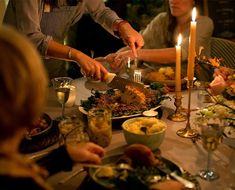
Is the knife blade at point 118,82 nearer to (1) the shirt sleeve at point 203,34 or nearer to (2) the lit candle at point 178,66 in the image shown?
(2) the lit candle at point 178,66

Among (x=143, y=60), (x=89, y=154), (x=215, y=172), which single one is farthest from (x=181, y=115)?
(x=143, y=60)

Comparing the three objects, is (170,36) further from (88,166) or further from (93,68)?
(88,166)

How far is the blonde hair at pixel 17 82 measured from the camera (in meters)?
0.78

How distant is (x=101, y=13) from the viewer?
8.77 feet

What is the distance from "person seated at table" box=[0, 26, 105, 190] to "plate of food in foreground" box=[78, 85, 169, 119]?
0.89 meters

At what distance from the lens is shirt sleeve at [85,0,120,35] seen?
2608 mm

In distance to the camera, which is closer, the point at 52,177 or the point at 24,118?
the point at 24,118

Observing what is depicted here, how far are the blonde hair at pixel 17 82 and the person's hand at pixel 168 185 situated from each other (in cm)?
48

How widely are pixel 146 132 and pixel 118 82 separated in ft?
1.81

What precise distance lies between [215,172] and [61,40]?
5.46 ft

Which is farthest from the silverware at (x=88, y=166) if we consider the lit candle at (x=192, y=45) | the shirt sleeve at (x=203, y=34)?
the shirt sleeve at (x=203, y=34)

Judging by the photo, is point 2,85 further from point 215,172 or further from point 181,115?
point 181,115

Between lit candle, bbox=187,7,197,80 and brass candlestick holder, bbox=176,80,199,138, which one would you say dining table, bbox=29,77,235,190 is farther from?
lit candle, bbox=187,7,197,80

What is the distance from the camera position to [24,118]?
33.0 inches
